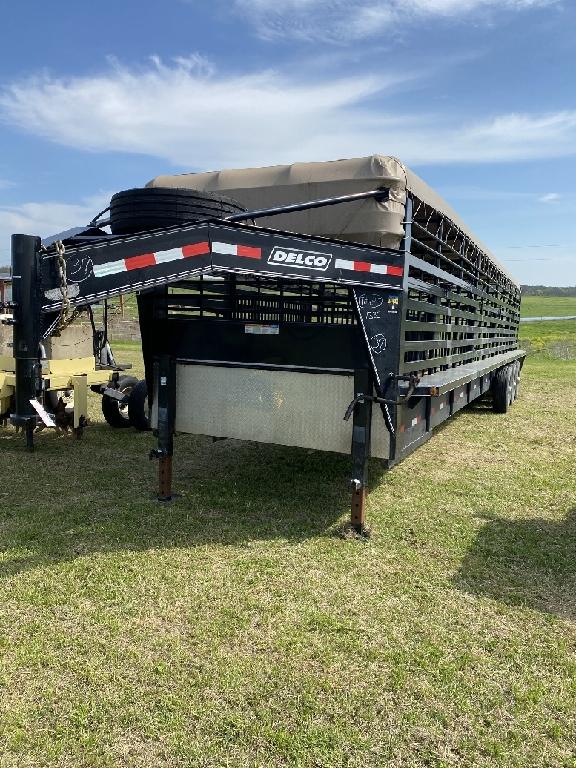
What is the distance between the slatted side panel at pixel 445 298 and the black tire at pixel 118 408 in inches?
148

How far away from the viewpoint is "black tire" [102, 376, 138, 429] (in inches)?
295

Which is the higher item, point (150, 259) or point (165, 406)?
point (150, 259)

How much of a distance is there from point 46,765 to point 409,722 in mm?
1304

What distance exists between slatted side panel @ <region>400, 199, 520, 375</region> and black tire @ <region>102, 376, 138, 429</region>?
376cm

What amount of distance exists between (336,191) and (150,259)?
5.00 feet

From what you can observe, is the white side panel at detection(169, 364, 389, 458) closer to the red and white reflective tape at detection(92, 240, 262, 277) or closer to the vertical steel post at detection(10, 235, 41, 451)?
the red and white reflective tape at detection(92, 240, 262, 277)

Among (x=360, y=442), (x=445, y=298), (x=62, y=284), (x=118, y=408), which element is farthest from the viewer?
(x=118, y=408)

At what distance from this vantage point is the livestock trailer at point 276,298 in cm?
321

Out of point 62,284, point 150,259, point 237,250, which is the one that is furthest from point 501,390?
point 62,284

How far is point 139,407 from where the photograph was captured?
7.18m

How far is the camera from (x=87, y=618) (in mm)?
2936

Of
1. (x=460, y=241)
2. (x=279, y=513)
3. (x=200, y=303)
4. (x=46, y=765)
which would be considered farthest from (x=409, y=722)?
(x=460, y=241)

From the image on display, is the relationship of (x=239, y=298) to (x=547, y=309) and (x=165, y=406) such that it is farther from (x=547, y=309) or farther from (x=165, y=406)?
(x=547, y=309)

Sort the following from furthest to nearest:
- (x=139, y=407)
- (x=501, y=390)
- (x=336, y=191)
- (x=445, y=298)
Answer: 1. (x=501, y=390)
2. (x=139, y=407)
3. (x=445, y=298)
4. (x=336, y=191)
